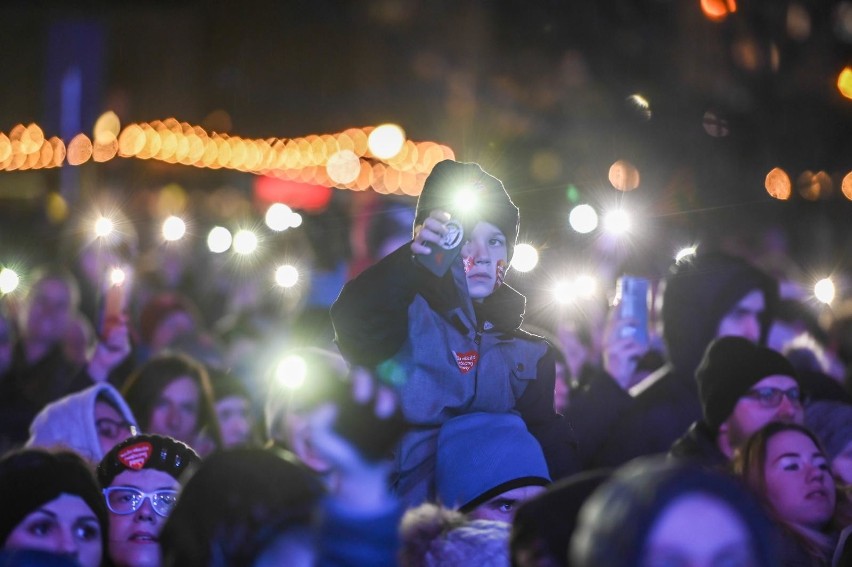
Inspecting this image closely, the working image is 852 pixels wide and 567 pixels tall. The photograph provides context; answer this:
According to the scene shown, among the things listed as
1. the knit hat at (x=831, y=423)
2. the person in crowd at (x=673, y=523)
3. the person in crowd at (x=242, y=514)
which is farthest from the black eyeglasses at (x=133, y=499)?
the knit hat at (x=831, y=423)

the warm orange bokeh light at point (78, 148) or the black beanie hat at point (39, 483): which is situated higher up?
the warm orange bokeh light at point (78, 148)

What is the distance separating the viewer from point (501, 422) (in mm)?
4070

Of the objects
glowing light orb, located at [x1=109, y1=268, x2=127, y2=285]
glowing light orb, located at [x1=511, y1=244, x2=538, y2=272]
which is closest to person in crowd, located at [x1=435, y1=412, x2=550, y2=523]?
glowing light orb, located at [x1=511, y1=244, x2=538, y2=272]

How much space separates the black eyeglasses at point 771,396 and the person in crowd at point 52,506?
2.78m

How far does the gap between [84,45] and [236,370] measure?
6251mm

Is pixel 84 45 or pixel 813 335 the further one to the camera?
pixel 84 45

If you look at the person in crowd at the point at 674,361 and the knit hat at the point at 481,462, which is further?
the person in crowd at the point at 674,361

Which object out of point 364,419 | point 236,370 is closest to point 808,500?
point 364,419

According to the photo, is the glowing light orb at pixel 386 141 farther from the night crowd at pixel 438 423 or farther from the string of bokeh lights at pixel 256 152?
the night crowd at pixel 438 423

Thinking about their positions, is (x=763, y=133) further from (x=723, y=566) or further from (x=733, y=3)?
(x=723, y=566)

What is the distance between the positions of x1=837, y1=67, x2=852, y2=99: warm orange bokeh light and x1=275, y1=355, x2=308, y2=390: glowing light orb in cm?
663

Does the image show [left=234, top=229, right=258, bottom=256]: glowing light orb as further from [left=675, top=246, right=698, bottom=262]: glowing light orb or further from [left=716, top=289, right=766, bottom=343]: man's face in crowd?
[left=716, top=289, right=766, bottom=343]: man's face in crowd

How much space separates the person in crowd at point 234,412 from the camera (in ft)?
21.3

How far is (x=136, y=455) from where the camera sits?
165 inches
